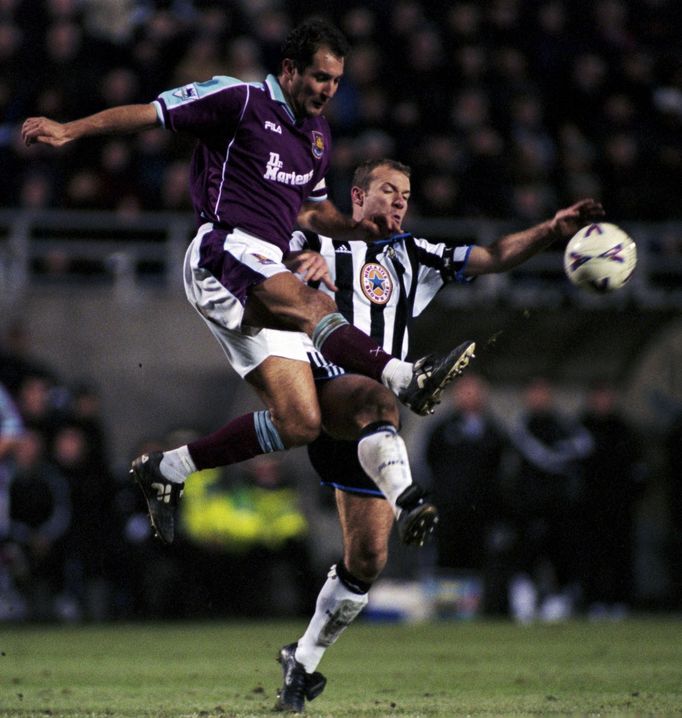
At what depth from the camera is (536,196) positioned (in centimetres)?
1480

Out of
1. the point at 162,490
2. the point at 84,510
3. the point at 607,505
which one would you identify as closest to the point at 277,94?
the point at 162,490

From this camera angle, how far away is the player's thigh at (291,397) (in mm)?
6359

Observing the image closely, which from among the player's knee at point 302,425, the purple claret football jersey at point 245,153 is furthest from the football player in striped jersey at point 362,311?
the purple claret football jersey at point 245,153

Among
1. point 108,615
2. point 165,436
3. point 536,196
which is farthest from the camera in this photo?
point 536,196

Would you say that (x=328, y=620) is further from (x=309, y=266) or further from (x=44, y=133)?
(x=44, y=133)

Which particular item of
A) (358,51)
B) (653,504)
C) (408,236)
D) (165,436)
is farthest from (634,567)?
(408,236)

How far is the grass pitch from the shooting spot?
6.54m

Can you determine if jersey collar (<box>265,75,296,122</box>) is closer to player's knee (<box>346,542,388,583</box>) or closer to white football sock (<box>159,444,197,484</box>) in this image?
white football sock (<box>159,444,197,484</box>)

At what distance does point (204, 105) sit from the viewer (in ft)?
21.3

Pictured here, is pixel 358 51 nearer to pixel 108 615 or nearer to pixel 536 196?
pixel 536 196

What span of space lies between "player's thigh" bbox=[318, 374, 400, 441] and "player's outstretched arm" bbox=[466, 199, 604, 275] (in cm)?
90

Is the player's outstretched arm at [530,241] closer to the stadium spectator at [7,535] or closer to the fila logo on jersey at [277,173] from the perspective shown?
the fila logo on jersey at [277,173]

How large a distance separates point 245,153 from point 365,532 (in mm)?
1736

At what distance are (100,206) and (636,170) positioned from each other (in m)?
5.58
